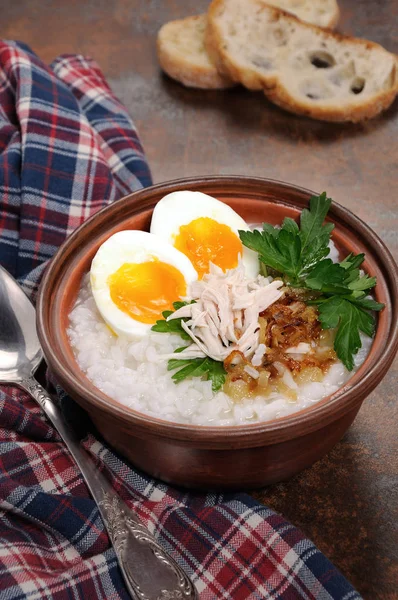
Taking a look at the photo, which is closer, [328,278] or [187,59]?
[328,278]

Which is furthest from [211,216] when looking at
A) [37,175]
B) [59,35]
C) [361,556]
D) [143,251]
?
[59,35]

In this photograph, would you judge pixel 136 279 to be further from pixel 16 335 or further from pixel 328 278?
pixel 328 278

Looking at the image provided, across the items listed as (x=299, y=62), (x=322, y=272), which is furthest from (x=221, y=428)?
(x=299, y=62)

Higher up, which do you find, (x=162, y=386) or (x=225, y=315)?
(x=225, y=315)

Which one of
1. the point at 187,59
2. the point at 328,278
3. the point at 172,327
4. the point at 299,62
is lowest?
the point at 172,327

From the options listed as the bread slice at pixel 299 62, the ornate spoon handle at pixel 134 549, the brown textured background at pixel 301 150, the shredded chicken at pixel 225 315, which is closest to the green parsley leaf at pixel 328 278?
the shredded chicken at pixel 225 315

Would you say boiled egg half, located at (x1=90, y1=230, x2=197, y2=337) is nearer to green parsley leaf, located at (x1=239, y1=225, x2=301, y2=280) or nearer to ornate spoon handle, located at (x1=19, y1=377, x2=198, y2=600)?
green parsley leaf, located at (x1=239, y1=225, x2=301, y2=280)
